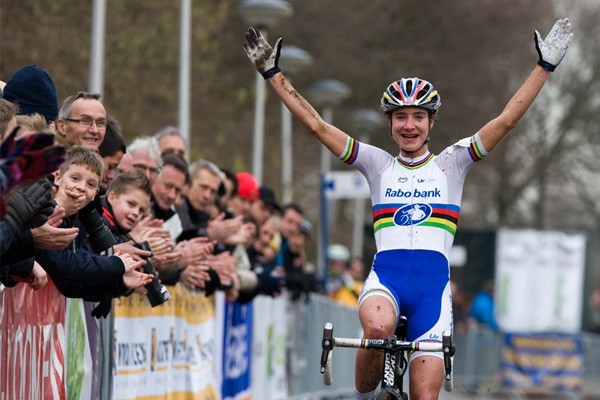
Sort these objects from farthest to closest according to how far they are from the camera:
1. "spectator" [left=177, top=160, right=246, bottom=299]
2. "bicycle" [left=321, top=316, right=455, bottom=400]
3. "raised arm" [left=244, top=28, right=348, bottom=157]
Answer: "spectator" [left=177, top=160, right=246, bottom=299] < "raised arm" [left=244, top=28, right=348, bottom=157] < "bicycle" [left=321, top=316, right=455, bottom=400]

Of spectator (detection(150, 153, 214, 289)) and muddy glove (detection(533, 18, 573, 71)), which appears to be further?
spectator (detection(150, 153, 214, 289))

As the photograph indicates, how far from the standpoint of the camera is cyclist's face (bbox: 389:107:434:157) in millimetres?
9500

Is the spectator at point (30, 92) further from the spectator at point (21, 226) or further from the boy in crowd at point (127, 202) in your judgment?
the spectator at point (21, 226)

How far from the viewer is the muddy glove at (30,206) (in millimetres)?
6504

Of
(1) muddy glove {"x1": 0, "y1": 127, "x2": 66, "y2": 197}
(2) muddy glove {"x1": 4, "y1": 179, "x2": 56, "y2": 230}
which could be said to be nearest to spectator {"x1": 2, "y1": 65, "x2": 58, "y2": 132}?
(2) muddy glove {"x1": 4, "y1": 179, "x2": 56, "y2": 230}

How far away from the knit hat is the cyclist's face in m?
2.05

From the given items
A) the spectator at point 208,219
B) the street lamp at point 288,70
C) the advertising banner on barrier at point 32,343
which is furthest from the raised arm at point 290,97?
the street lamp at point 288,70

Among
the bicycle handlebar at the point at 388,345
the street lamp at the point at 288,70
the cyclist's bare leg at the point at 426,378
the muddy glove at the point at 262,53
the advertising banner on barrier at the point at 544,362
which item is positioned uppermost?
the street lamp at the point at 288,70

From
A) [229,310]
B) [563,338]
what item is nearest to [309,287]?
[229,310]

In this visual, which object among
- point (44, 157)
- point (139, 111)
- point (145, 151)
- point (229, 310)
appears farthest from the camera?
point (139, 111)

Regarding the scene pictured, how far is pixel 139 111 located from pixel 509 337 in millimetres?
11792

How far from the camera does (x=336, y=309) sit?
21078mm

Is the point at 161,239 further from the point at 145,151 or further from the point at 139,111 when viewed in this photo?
the point at 139,111

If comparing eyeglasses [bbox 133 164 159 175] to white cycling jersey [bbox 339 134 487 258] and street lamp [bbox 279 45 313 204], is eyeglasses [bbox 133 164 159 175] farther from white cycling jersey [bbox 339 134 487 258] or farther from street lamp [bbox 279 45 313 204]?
street lamp [bbox 279 45 313 204]
